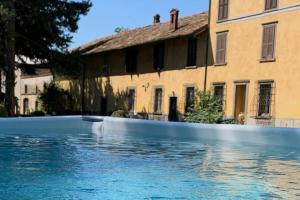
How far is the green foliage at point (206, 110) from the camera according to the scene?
858 inches

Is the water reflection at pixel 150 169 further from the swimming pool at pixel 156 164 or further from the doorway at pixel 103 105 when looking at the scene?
the doorway at pixel 103 105

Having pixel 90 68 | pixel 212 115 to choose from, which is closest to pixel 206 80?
pixel 212 115

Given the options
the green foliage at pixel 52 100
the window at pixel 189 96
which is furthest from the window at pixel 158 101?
the green foliage at pixel 52 100

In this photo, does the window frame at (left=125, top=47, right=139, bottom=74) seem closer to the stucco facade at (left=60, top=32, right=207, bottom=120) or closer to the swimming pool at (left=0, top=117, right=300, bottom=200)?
the stucco facade at (left=60, top=32, right=207, bottom=120)

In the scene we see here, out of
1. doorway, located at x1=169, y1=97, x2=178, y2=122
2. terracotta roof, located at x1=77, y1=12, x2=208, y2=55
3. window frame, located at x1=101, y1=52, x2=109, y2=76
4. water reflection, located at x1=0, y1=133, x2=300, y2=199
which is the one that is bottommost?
water reflection, located at x1=0, y1=133, x2=300, y2=199

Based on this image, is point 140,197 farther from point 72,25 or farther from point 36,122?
point 72,25

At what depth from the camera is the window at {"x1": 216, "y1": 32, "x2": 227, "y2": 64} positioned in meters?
26.1

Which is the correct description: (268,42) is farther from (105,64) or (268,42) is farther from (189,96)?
(105,64)

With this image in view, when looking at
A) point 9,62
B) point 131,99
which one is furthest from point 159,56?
point 9,62

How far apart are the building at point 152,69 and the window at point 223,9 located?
3.85ft

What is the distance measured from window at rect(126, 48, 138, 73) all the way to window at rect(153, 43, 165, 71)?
241 cm

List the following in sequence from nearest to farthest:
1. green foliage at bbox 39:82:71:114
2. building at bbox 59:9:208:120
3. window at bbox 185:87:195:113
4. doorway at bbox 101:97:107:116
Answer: window at bbox 185:87:195:113
building at bbox 59:9:208:120
green foliage at bbox 39:82:71:114
doorway at bbox 101:97:107:116

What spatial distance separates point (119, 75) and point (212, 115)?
1491 centimetres

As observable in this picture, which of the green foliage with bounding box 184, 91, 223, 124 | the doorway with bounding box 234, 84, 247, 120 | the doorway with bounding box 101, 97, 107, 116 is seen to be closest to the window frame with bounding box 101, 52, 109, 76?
the doorway with bounding box 101, 97, 107, 116
